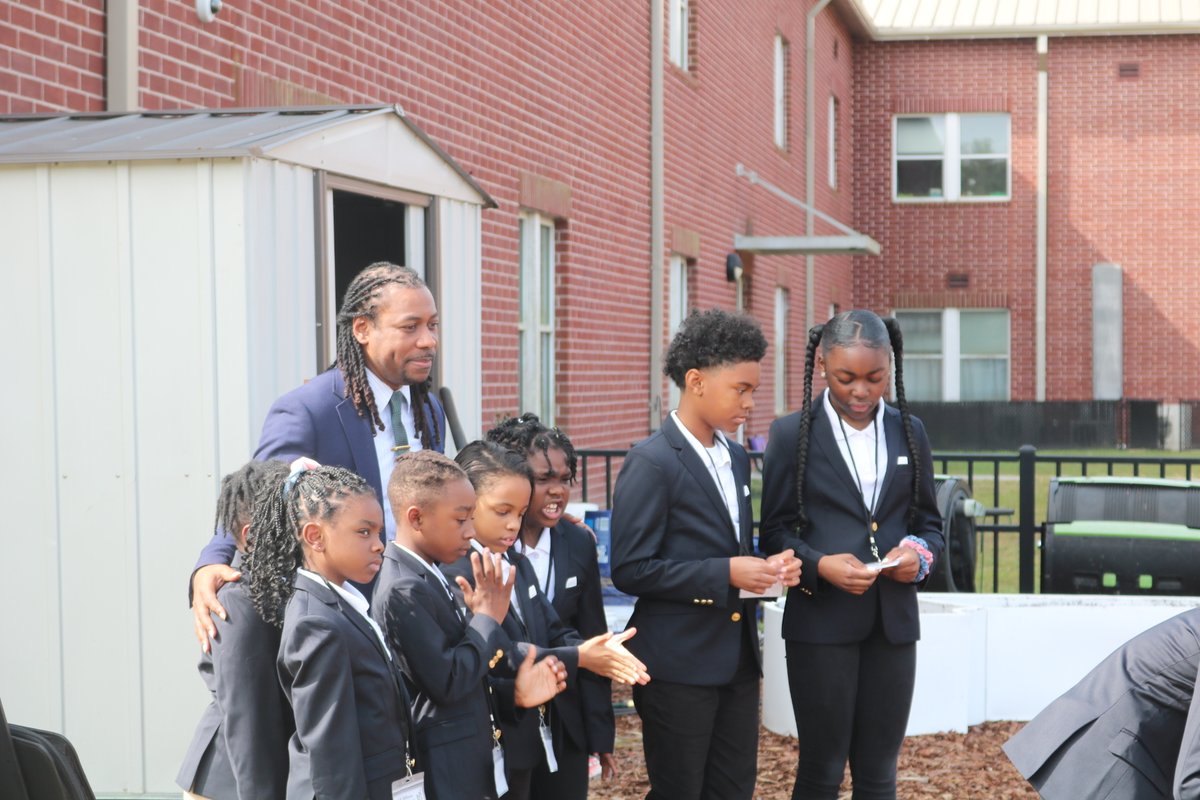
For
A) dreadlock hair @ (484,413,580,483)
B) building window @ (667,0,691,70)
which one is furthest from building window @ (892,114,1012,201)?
dreadlock hair @ (484,413,580,483)

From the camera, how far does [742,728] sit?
13.9ft

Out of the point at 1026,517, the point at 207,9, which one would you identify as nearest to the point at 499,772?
the point at 207,9

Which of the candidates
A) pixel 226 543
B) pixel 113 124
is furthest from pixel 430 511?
pixel 113 124

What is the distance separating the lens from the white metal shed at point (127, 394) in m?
4.14

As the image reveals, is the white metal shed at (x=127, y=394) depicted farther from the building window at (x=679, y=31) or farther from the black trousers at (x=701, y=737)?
the building window at (x=679, y=31)

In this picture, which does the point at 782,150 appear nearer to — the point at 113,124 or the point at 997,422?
the point at 997,422

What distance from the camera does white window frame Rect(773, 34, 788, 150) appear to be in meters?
20.5

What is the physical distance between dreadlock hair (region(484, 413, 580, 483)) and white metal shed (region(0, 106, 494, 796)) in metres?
0.67

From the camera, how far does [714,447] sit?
14.1 feet

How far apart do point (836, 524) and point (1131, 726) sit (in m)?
1.32

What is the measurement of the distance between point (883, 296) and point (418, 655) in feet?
79.5

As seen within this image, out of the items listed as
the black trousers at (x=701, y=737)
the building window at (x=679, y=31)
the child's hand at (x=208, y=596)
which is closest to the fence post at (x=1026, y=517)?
the black trousers at (x=701, y=737)

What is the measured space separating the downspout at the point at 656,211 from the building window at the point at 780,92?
662 centimetres

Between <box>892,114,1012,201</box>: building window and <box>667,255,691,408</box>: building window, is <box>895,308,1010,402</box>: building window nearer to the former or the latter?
<box>892,114,1012,201</box>: building window
